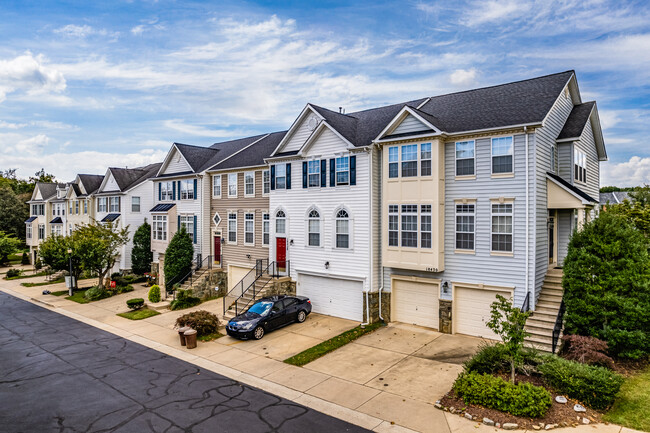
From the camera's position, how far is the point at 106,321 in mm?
21562

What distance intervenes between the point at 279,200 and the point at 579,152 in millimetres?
16284

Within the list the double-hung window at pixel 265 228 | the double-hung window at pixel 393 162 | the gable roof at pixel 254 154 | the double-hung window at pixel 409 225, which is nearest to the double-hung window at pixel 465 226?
the double-hung window at pixel 409 225

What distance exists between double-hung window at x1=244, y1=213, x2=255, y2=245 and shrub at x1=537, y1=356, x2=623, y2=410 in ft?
62.5

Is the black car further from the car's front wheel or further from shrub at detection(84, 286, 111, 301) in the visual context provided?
shrub at detection(84, 286, 111, 301)

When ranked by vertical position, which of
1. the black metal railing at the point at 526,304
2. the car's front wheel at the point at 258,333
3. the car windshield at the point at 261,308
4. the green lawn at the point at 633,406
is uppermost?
the black metal railing at the point at 526,304

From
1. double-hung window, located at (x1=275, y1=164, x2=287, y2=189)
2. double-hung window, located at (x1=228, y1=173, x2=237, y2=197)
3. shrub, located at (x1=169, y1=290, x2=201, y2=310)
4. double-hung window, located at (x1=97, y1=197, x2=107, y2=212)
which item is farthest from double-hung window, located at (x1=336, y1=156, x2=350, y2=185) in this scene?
double-hung window, located at (x1=97, y1=197, x2=107, y2=212)

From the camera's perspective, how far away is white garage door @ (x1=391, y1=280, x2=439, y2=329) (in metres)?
17.9

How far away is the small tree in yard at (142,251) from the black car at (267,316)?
66.9 feet

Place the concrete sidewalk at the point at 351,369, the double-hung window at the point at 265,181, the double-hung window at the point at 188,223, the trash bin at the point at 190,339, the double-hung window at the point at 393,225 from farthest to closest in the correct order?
the double-hung window at the point at 188,223 < the double-hung window at the point at 265,181 < the double-hung window at the point at 393,225 < the trash bin at the point at 190,339 < the concrete sidewalk at the point at 351,369

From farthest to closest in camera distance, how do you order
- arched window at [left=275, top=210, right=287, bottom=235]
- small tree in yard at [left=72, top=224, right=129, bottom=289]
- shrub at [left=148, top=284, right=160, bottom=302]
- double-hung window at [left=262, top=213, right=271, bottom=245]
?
small tree in yard at [left=72, top=224, right=129, bottom=289] → double-hung window at [left=262, top=213, right=271, bottom=245] → shrub at [left=148, top=284, right=160, bottom=302] → arched window at [left=275, top=210, right=287, bottom=235]

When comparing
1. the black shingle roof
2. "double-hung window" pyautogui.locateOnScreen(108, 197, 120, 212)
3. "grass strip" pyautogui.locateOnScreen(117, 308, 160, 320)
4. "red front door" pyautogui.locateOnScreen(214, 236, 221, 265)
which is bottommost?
"grass strip" pyautogui.locateOnScreen(117, 308, 160, 320)

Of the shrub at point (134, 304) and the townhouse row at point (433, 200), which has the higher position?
the townhouse row at point (433, 200)

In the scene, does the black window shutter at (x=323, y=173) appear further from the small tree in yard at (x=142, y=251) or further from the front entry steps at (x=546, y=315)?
the small tree in yard at (x=142, y=251)

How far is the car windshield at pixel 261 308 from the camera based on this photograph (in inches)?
712
